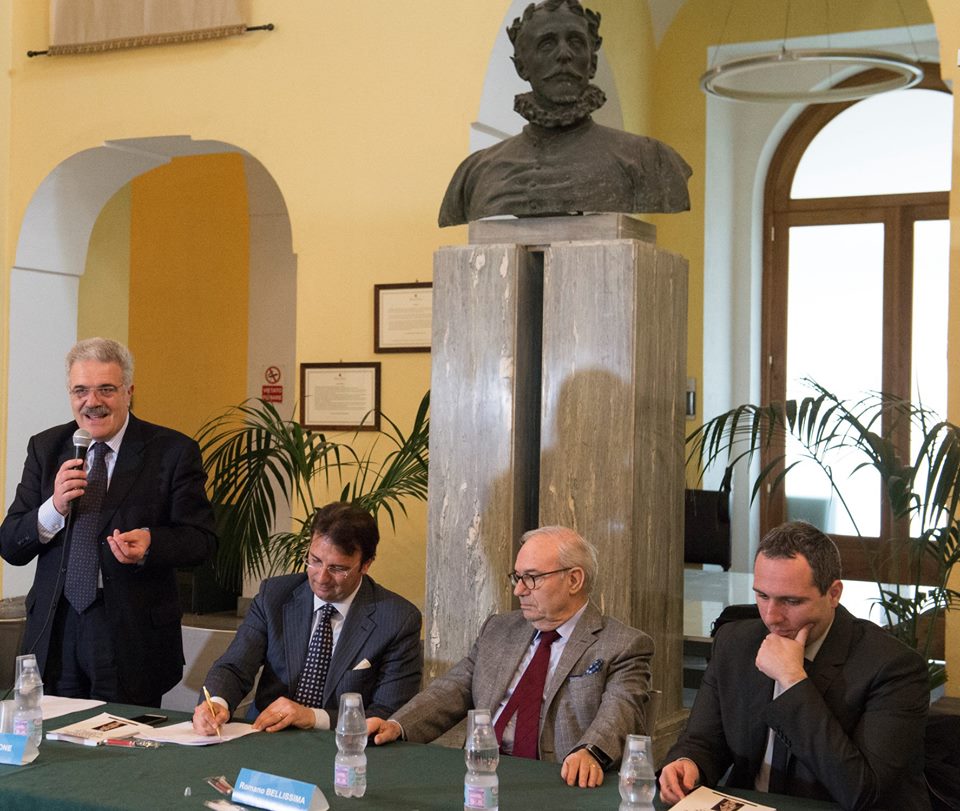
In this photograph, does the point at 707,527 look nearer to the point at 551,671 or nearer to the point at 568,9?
the point at 568,9

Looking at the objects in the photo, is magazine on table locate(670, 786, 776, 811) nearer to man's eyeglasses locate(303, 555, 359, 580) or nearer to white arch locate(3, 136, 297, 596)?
man's eyeglasses locate(303, 555, 359, 580)

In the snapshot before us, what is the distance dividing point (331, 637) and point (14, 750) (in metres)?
1.07

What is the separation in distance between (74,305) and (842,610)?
5.49 meters

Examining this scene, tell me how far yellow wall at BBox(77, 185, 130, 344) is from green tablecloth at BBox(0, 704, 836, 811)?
4.84 meters

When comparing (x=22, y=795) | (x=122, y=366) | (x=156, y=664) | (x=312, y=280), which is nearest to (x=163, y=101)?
(x=312, y=280)

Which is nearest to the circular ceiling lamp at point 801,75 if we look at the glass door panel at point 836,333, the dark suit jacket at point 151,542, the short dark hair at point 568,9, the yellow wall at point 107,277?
the glass door panel at point 836,333

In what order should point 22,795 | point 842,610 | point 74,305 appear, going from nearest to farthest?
point 22,795 < point 842,610 < point 74,305

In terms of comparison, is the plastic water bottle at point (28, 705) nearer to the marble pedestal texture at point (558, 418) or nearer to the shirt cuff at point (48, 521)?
the shirt cuff at point (48, 521)

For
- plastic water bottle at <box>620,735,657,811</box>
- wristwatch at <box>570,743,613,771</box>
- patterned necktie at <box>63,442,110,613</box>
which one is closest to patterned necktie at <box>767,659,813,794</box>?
wristwatch at <box>570,743,613,771</box>

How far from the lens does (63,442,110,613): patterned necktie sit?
3.99 metres

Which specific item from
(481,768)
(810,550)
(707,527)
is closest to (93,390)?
(481,768)

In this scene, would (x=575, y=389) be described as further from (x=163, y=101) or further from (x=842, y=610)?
(x=163, y=101)

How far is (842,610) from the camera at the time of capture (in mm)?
3105

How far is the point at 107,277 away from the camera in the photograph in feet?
25.8
